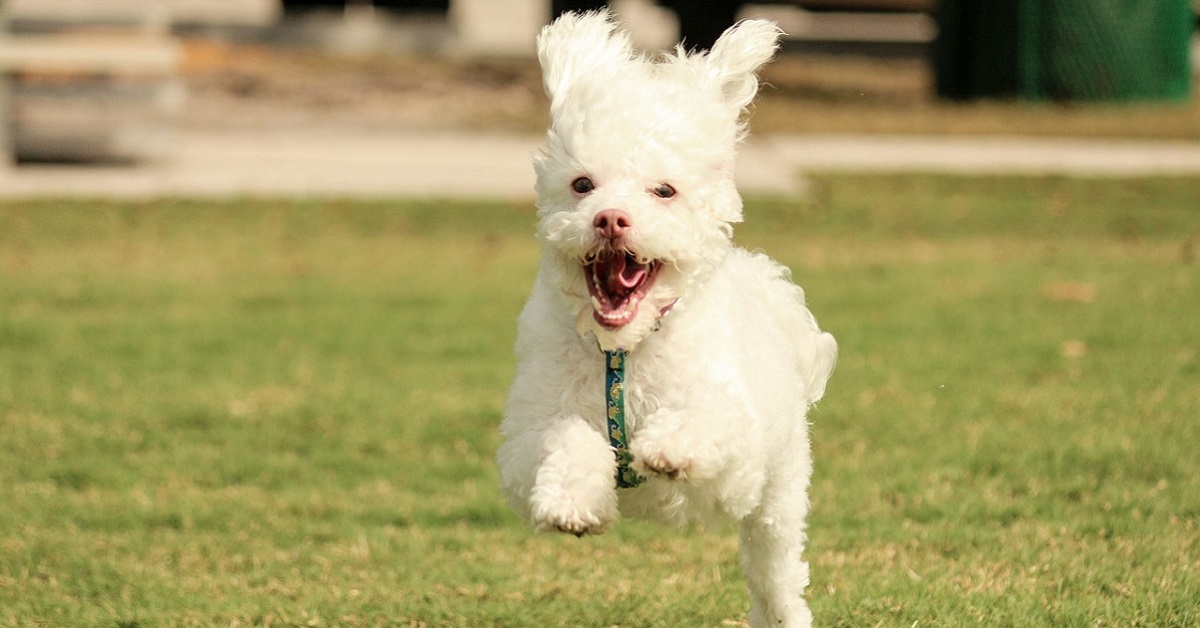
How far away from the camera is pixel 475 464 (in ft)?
23.5

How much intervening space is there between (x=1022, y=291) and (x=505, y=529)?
17.8ft

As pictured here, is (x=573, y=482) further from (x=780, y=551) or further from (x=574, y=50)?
(x=574, y=50)

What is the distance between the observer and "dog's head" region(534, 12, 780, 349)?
3.88 m

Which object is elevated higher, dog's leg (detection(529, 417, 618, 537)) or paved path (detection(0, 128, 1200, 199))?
dog's leg (detection(529, 417, 618, 537))

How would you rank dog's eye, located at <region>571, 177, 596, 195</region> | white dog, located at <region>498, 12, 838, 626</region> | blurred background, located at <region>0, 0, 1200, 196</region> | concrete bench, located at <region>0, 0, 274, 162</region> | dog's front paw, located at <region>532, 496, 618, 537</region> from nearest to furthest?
dog's front paw, located at <region>532, 496, 618, 537</region> → white dog, located at <region>498, 12, 838, 626</region> → dog's eye, located at <region>571, 177, 596, 195</region> → concrete bench, located at <region>0, 0, 274, 162</region> → blurred background, located at <region>0, 0, 1200, 196</region>

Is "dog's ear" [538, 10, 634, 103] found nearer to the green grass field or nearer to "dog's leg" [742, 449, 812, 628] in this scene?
"dog's leg" [742, 449, 812, 628]

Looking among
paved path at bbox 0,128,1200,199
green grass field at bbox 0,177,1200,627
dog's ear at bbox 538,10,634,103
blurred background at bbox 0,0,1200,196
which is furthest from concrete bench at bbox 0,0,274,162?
Result: dog's ear at bbox 538,10,634,103

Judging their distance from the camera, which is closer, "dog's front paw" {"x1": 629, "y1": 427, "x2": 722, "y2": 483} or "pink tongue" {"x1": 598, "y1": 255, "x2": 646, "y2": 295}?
"dog's front paw" {"x1": 629, "y1": 427, "x2": 722, "y2": 483}

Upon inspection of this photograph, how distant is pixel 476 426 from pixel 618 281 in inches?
155

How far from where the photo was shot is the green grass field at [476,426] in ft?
17.5

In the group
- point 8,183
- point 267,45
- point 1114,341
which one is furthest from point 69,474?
point 267,45

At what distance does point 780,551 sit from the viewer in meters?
4.52

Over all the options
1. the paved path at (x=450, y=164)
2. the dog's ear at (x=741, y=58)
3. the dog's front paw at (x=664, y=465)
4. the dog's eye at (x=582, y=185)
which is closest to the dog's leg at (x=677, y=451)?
the dog's front paw at (x=664, y=465)

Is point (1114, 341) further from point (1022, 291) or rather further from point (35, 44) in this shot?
point (35, 44)
